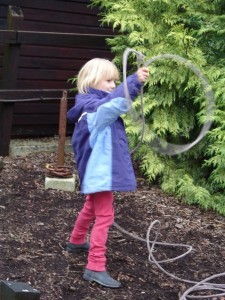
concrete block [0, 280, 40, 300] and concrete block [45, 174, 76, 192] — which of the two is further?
concrete block [45, 174, 76, 192]

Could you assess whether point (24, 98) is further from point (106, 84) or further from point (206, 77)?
point (106, 84)

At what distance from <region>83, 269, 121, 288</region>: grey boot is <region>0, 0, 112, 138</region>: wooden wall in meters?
4.14

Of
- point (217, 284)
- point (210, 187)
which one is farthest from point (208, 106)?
point (217, 284)

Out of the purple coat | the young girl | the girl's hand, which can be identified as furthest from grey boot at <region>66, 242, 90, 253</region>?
the girl's hand

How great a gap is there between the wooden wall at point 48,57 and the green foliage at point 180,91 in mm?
1118

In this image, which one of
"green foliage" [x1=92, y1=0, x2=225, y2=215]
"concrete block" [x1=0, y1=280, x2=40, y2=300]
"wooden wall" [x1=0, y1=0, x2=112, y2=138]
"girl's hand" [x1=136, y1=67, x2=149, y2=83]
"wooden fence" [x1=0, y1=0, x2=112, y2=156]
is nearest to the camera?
"concrete block" [x1=0, y1=280, x2=40, y2=300]

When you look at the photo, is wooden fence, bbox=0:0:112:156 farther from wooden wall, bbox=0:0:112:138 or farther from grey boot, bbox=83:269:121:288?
grey boot, bbox=83:269:121:288

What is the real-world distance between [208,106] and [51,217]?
6.63ft

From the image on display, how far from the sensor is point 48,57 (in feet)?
25.8

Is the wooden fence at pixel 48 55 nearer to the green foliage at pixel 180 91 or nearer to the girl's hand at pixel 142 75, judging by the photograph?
the green foliage at pixel 180 91

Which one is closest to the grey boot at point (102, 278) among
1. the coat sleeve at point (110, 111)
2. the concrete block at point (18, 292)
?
the coat sleeve at point (110, 111)

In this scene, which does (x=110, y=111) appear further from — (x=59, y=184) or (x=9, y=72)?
(x=9, y=72)

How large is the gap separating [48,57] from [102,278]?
4.68 meters

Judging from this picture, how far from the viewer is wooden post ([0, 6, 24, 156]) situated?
6.51 meters
